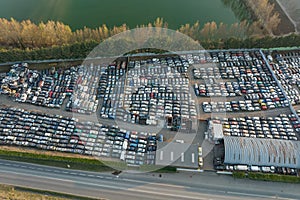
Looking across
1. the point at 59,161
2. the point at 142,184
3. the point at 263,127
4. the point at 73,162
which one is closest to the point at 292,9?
the point at 263,127

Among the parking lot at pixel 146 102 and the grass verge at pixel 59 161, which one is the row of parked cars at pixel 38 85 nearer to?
the parking lot at pixel 146 102

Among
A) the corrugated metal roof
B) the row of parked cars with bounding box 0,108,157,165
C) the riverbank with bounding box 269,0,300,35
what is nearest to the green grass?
the row of parked cars with bounding box 0,108,157,165

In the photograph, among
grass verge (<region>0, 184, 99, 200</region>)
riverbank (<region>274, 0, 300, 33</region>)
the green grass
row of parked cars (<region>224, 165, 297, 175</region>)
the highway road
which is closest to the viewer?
grass verge (<region>0, 184, 99, 200</region>)

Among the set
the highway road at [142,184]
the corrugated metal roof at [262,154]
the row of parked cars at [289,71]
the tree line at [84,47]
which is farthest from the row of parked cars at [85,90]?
the row of parked cars at [289,71]

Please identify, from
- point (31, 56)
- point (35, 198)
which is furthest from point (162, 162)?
point (31, 56)

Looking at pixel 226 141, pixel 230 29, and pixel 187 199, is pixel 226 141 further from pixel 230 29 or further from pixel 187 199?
pixel 230 29

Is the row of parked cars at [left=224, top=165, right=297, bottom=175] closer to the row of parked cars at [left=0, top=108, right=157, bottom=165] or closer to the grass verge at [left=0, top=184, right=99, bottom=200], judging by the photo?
the row of parked cars at [left=0, top=108, right=157, bottom=165]
